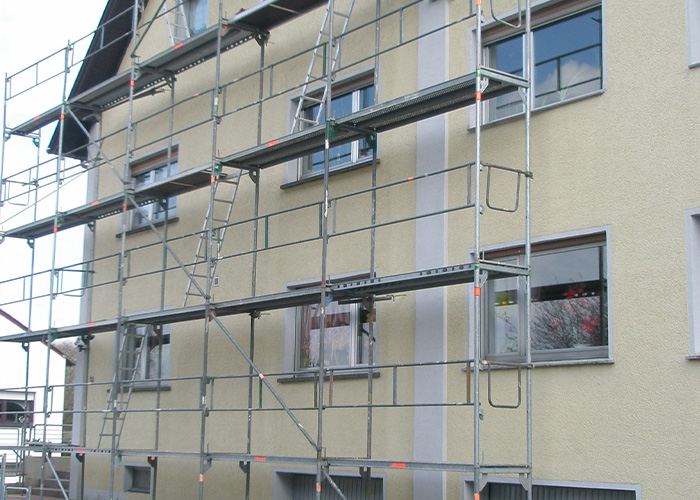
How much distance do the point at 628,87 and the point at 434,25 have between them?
2601 millimetres

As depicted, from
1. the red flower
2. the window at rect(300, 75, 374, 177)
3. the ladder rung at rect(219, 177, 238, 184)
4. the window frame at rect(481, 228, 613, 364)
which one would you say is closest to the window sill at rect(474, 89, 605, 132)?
the window frame at rect(481, 228, 613, 364)

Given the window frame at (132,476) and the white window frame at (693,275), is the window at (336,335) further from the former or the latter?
the white window frame at (693,275)

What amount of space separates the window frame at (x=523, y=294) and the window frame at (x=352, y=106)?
2.30m

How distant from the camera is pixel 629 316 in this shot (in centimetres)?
814

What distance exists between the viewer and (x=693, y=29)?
809 centimetres

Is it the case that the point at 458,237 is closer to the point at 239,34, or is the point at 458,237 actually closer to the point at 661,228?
the point at 661,228

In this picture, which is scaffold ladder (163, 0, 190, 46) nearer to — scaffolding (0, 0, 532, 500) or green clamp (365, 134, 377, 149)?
scaffolding (0, 0, 532, 500)

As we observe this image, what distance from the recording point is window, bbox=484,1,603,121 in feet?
29.5

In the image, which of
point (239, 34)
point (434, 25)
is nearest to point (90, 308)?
point (239, 34)

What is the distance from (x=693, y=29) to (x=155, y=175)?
9423 mm

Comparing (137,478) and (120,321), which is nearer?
(120,321)

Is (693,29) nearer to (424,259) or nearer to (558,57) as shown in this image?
(558,57)

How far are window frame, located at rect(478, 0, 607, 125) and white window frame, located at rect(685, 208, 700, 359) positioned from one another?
1.51m

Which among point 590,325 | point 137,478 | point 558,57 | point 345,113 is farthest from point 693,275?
point 137,478
